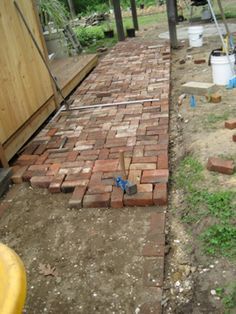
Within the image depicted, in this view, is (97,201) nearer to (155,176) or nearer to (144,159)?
(155,176)

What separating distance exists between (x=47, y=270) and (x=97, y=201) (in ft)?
2.30

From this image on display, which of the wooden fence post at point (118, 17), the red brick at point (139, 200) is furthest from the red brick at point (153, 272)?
the wooden fence post at point (118, 17)

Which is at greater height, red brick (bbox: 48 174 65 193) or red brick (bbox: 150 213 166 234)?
red brick (bbox: 48 174 65 193)

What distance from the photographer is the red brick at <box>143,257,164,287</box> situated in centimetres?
211

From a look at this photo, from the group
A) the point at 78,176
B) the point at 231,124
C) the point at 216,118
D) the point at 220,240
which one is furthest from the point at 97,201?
the point at 216,118

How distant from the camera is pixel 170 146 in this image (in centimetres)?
366

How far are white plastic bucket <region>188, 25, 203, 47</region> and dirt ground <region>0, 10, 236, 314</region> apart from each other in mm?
4565

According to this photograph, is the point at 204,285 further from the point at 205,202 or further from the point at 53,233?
the point at 53,233

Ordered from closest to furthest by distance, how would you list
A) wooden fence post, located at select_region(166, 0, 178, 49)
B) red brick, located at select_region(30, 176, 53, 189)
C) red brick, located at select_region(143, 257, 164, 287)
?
red brick, located at select_region(143, 257, 164, 287)
red brick, located at select_region(30, 176, 53, 189)
wooden fence post, located at select_region(166, 0, 178, 49)

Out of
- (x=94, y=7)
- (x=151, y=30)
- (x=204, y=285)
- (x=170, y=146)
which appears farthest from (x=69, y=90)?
(x=94, y=7)

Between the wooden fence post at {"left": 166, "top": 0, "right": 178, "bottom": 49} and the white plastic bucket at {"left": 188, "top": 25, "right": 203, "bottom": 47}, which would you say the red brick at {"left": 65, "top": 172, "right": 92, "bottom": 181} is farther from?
the wooden fence post at {"left": 166, "top": 0, "right": 178, "bottom": 49}

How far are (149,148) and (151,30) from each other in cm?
836

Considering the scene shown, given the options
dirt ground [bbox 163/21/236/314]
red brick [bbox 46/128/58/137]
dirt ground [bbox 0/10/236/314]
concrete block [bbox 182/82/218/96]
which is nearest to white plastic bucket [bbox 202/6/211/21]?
dirt ground [bbox 163/21/236/314]

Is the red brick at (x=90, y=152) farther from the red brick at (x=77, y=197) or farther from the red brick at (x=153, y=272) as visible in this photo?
the red brick at (x=153, y=272)
